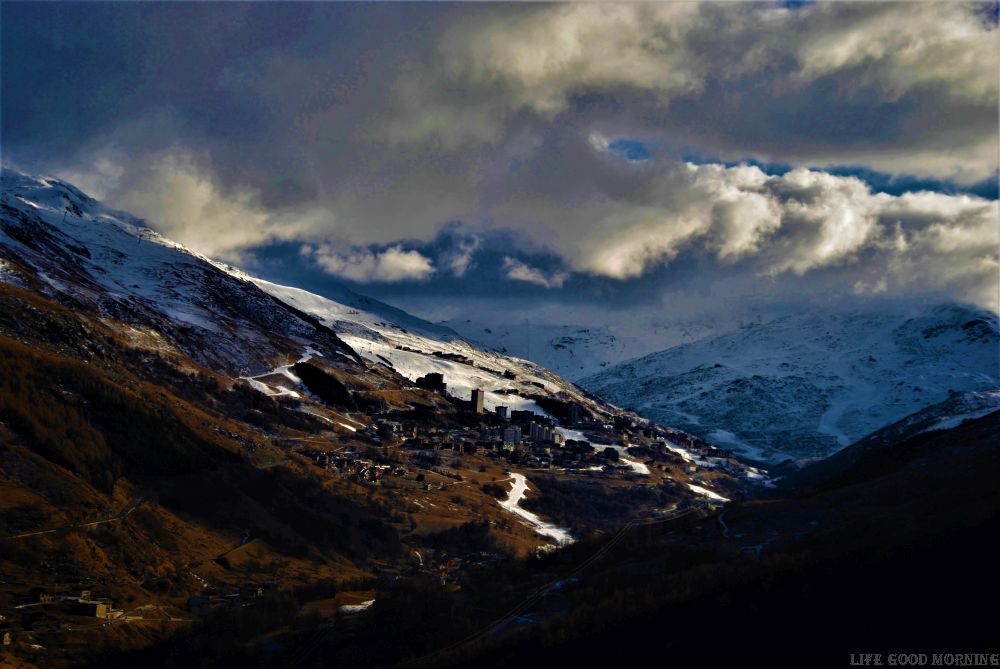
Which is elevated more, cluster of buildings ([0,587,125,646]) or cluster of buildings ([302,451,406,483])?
cluster of buildings ([302,451,406,483])

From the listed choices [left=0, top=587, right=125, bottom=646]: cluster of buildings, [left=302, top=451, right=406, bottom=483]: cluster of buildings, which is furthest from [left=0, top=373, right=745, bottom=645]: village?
[left=302, top=451, right=406, bottom=483]: cluster of buildings

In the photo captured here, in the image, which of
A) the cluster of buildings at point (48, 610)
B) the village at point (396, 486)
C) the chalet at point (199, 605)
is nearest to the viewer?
the cluster of buildings at point (48, 610)

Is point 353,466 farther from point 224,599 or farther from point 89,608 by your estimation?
Answer: point 89,608

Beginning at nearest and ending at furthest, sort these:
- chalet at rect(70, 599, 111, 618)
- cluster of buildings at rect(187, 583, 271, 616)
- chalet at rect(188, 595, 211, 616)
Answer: chalet at rect(70, 599, 111, 618) < chalet at rect(188, 595, 211, 616) < cluster of buildings at rect(187, 583, 271, 616)

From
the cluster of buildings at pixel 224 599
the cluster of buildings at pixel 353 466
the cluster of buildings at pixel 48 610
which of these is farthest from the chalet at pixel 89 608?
the cluster of buildings at pixel 353 466

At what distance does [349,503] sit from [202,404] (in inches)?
1839

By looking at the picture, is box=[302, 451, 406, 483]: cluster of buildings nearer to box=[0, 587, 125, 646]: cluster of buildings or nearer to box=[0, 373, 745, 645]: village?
box=[0, 373, 745, 645]: village

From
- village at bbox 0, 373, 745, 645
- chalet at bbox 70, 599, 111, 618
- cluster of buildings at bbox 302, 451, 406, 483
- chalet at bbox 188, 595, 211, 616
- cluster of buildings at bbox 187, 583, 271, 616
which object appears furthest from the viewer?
cluster of buildings at bbox 302, 451, 406, 483

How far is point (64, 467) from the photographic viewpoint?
79.6 metres

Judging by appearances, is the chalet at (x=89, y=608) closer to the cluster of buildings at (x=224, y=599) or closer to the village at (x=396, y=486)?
the village at (x=396, y=486)

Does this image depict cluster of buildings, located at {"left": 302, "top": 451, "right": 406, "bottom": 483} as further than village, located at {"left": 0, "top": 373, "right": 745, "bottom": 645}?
Yes

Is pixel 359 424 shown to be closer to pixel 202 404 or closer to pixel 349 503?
pixel 202 404

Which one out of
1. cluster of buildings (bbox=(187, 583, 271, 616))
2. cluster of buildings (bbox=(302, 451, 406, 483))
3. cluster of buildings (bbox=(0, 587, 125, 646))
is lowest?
cluster of buildings (bbox=(0, 587, 125, 646))

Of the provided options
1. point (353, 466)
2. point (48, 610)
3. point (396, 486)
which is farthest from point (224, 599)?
point (353, 466)
